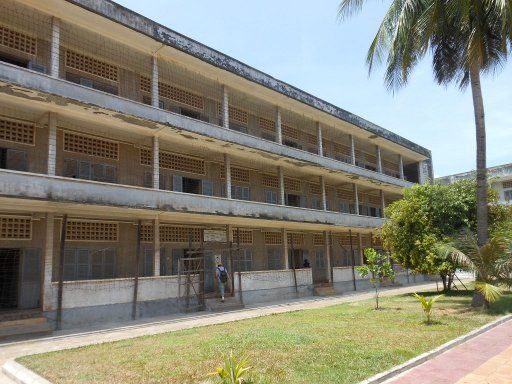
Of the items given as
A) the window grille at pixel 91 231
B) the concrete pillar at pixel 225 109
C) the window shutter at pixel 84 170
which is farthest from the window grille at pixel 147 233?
the concrete pillar at pixel 225 109

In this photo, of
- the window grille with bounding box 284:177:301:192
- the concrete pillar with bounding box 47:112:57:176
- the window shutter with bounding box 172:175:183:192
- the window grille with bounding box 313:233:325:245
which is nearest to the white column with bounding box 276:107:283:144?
the window grille with bounding box 284:177:301:192

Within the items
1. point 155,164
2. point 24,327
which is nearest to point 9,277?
point 24,327

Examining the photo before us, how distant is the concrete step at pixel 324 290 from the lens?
2232cm

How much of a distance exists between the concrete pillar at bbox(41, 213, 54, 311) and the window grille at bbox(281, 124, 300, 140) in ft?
47.7

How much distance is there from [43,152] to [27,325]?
6022 mm

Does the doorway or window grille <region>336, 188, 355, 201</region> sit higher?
window grille <region>336, 188, 355, 201</region>

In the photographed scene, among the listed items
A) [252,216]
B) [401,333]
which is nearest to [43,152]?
[252,216]

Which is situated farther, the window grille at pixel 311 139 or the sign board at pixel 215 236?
the window grille at pixel 311 139

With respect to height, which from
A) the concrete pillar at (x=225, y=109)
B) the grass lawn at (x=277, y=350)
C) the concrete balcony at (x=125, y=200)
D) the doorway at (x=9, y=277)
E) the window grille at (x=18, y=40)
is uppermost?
the window grille at (x=18, y=40)

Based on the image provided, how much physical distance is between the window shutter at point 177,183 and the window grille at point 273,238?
18.7ft

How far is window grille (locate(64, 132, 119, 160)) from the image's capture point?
16.0 meters

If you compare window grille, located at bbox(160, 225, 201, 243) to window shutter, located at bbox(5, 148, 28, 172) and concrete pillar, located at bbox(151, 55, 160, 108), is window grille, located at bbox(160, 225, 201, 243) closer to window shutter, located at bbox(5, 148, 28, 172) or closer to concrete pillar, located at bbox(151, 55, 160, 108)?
concrete pillar, located at bbox(151, 55, 160, 108)

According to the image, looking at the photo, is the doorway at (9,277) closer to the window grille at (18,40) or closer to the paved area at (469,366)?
Result: the window grille at (18,40)

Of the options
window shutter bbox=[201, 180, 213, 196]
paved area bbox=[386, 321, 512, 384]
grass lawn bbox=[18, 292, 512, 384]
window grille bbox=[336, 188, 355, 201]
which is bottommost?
paved area bbox=[386, 321, 512, 384]
